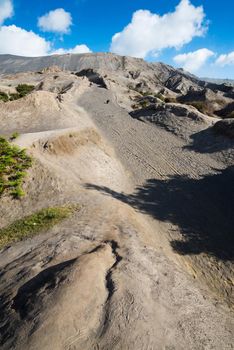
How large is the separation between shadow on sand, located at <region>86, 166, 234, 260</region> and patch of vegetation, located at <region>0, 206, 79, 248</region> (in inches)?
180

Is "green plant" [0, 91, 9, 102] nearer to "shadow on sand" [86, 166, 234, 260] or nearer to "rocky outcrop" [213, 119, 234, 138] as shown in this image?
"rocky outcrop" [213, 119, 234, 138]

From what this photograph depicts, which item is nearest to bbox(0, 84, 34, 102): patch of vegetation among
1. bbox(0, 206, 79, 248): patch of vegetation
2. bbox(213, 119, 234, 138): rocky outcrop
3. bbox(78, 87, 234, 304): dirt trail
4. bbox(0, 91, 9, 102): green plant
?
bbox(0, 91, 9, 102): green plant

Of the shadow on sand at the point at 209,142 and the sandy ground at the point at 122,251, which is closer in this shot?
the sandy ground at the point at 122,251

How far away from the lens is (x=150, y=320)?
28.3ft

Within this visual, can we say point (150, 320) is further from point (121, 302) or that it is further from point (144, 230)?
point (144, 230)

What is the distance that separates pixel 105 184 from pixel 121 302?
13480 mm

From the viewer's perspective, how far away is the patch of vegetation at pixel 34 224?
15211 millimetres

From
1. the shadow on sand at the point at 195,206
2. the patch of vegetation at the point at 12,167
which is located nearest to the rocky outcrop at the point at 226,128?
the shadow on sand at the point at 195,206

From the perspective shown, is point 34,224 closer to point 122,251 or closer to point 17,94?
point 122,251

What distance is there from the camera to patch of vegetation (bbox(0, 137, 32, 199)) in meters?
19.0

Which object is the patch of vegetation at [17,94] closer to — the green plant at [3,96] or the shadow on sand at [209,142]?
the green plant at [3,96]

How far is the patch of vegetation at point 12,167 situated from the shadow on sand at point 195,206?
14.9 feet

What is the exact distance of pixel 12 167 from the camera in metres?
20.4

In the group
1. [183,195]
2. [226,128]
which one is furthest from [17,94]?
[183,195]
